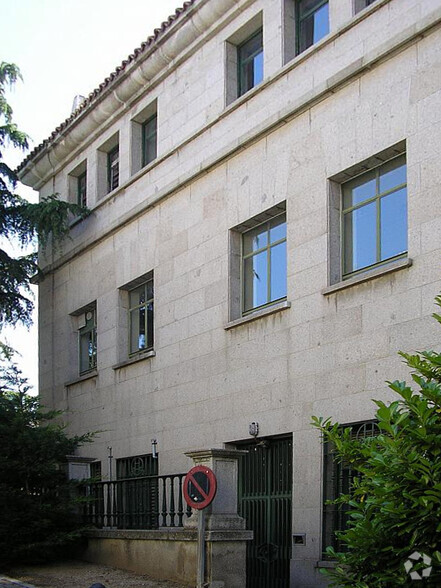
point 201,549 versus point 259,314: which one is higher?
point 259,314

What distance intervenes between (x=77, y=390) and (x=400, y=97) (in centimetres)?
1241

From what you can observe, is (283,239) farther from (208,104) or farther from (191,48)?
(191,48)

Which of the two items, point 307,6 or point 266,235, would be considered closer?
point 307,6

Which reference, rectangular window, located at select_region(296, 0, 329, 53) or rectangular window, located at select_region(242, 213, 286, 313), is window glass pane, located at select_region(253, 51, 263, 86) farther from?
rectangular window, located at select_region(242, 213, 286, 313)

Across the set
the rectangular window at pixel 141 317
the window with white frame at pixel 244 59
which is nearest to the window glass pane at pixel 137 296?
the rectangular window at pixel 141 317

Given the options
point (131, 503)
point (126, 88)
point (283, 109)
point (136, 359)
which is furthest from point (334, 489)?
point (126, 88)

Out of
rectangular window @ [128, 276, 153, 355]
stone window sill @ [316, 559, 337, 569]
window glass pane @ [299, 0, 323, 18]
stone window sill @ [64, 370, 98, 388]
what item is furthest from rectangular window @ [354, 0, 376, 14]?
stone window sill @ [64, 370, 98, 388]

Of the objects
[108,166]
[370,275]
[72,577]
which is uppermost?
[108,166]

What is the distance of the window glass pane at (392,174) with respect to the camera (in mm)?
13844

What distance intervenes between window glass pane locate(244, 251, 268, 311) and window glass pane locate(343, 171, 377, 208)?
2250mm

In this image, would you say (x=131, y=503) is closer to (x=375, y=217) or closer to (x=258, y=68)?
(x=375, y=217)

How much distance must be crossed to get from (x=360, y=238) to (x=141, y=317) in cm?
745

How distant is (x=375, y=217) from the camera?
14.3m

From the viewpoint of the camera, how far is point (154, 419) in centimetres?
1922
